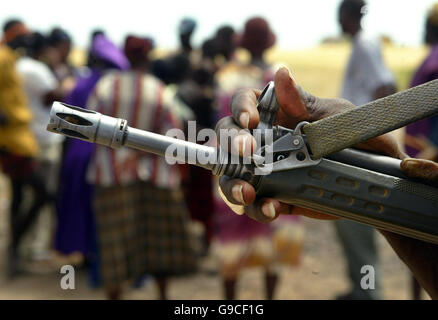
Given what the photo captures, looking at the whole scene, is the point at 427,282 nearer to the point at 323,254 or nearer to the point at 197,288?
the point at 197,288

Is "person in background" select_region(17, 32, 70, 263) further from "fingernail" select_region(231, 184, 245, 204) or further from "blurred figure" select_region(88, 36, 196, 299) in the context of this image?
"fingernail" select_region(231, 184, 245, 204)

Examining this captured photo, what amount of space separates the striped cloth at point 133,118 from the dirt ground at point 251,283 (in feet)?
3.98

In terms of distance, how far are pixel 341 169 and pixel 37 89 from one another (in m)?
4.74

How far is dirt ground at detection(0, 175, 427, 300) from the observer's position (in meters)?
5.40

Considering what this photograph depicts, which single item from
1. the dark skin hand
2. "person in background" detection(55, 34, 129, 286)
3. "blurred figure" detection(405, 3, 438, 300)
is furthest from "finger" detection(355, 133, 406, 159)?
"person in background" detection(55, 34, 129, 286)

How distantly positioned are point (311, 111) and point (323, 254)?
4.79 m

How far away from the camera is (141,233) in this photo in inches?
187

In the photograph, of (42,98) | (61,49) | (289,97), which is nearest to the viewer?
(289,97)

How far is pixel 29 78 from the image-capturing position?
5926 mm

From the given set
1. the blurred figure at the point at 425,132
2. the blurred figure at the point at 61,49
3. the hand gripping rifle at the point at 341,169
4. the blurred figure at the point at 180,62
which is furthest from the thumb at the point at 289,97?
the blurred figure at the point at 61,49

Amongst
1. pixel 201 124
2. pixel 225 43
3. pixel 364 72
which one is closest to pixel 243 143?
pixel 364 72

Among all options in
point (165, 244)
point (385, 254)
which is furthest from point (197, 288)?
point (385, 254)

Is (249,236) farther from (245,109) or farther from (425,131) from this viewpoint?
(245,109)

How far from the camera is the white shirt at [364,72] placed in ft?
15.5
